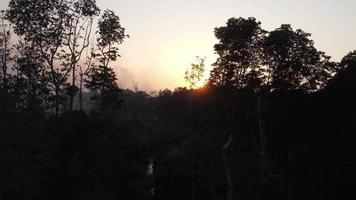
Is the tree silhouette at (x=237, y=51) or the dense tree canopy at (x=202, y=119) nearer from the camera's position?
the dense tree canopy at (x=202, y=119)

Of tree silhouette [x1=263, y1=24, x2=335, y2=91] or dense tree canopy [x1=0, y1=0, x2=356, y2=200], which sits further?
tree silhouette [x1=263, y1=24, x2=335, y2=91]

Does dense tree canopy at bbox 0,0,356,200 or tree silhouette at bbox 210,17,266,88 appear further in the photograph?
tree silhouette at bbox 210,17,266,88

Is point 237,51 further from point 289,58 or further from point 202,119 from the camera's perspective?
point 202,119

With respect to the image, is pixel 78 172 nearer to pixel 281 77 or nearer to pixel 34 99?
pixel 34 99

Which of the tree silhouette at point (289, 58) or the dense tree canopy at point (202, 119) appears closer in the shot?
the dense tree canopy at point (202, 119)

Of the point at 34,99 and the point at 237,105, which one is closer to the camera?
the point at 34,99

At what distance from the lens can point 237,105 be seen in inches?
1305

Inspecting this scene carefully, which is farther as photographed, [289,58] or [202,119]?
[202,119]

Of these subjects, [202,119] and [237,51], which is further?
[202,119]

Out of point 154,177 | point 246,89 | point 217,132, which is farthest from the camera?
point 154,177

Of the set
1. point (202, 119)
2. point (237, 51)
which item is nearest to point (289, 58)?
point (237, 51)

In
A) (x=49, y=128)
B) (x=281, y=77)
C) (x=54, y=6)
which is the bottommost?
(x=49, y=128)

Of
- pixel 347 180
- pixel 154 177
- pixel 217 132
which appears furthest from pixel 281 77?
pixel 154 177

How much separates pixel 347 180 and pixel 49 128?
17677 mm
